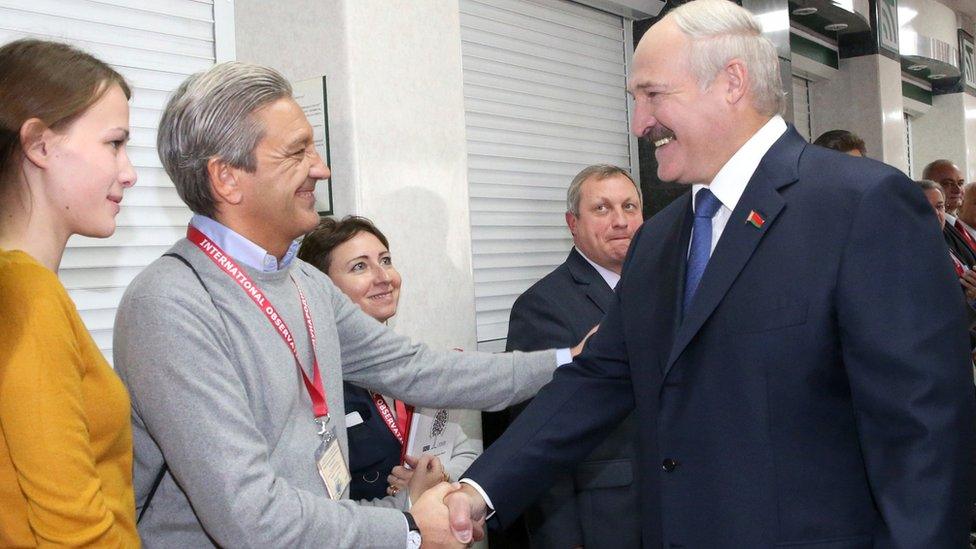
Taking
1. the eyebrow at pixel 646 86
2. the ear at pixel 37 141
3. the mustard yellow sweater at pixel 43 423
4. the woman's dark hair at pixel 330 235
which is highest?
the eyebrow at pixel 646 86

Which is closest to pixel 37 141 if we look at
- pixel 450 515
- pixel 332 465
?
pixel 332 465

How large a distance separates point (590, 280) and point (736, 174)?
1543 mm

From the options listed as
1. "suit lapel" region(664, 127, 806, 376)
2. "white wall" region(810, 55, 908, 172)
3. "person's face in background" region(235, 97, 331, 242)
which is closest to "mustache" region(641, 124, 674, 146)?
"suit lapel" region(664, 127, 806, 376)

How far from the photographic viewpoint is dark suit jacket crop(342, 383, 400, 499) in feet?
8.48

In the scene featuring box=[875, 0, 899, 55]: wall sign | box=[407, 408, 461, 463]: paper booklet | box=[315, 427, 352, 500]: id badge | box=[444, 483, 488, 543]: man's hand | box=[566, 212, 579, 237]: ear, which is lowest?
box=[444, 483, 488, 543]: man's hand

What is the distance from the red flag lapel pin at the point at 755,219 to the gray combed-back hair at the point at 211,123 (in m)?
0.99

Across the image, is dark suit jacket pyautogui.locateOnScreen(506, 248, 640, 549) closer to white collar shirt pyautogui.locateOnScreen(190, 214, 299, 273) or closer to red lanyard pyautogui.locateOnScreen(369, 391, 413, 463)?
red lanyard pyautogui.locateOnScreen(369, 391, 413, 463)

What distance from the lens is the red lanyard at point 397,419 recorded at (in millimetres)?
2678

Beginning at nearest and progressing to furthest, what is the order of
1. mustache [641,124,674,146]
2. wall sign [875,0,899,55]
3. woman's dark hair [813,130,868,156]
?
1. mustache [641,124,674,146]
2. woman's dark hair [813,130,868,156]
3. wall sign [875,0,899,55]

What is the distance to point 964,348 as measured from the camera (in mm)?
1688

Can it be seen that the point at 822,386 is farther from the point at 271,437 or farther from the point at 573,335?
the point at 573,335

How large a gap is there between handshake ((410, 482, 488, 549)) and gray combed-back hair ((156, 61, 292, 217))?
83 centimetres

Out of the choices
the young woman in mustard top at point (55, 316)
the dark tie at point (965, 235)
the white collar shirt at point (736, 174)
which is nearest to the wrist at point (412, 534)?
the young woman in mustard top at point (55, 316)

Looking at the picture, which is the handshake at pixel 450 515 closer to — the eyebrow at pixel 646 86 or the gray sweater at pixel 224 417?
the gray sweater at pixel 224 417
